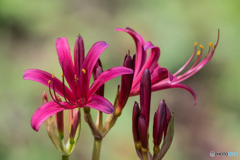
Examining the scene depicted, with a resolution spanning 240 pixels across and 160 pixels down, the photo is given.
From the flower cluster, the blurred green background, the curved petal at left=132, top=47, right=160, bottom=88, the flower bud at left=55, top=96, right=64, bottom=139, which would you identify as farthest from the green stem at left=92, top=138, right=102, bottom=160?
the blurred green background

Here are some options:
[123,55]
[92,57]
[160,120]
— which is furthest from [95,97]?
[123,55]

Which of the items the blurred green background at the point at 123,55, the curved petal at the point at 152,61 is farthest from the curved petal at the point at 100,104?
the blurred green background at the point at 123,55

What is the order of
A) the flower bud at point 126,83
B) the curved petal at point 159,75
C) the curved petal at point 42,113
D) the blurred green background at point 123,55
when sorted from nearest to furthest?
the curved petal at point 42,113 → the flower bud at point 126,83 → the curved petal at point 159,75 → the blurred green background at point 123,55

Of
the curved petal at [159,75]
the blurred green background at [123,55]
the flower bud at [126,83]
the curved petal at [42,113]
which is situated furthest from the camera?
the blurred green background at [123,55]

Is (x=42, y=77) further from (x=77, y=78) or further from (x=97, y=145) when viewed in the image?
(x=97, y=145)

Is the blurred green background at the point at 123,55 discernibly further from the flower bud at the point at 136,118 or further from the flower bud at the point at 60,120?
the flower bud at the point at 136,118

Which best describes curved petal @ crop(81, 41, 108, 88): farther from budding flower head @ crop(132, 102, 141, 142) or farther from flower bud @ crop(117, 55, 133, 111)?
budding flower head @ crop(132, 102, 141, 142)

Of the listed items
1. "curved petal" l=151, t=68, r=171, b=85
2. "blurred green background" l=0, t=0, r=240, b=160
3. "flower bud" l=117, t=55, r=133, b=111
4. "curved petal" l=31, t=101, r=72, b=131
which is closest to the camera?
"curved petal" l=31, t=101, r=72, b=131

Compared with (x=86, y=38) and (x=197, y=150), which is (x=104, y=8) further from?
(x=197, y=150)
